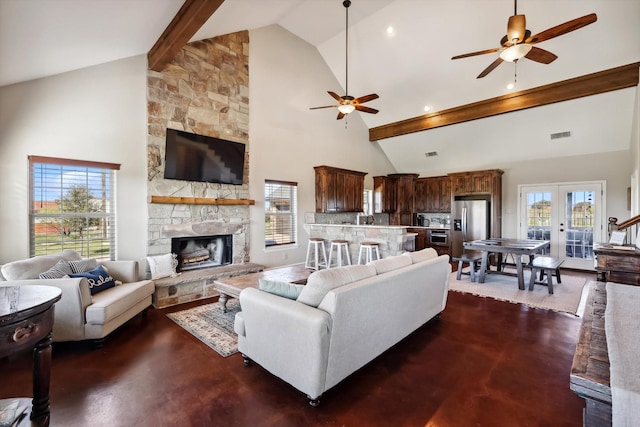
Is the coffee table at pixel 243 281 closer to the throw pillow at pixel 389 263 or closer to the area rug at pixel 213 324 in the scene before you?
the area rug at pixel 213 324

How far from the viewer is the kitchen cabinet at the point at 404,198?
9.07m

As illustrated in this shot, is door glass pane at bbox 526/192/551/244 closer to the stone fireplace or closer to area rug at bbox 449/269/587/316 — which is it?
area rug at bbox 449/269/587/316

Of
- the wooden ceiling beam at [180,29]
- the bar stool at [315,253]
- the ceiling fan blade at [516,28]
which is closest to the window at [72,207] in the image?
the wooden ceiling beam at [180,29]

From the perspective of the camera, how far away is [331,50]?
6.92 m

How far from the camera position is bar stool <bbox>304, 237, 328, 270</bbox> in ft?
20.0

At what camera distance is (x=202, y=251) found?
5211 millimetres

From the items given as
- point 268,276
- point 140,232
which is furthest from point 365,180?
Result: point 140,232

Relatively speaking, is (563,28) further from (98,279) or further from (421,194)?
(421,194)

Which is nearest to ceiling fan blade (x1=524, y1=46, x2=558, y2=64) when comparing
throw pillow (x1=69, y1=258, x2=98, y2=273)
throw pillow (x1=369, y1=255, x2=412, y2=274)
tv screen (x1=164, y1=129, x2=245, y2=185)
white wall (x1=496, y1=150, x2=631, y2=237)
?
throw pillow (x1=369, y1=255, x2=412, y2=274)

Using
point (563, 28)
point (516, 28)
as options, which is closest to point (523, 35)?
point (516, 28)

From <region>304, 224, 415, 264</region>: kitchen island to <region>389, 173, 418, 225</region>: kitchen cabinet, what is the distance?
334 centimetres

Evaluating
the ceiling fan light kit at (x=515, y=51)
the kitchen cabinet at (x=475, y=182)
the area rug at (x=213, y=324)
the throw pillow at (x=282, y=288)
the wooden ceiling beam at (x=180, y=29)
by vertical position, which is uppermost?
the wooden ceiling beam at (x=180, y=29)

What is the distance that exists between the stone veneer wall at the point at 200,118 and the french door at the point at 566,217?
23.1 feet

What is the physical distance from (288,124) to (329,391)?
17.9 ft
